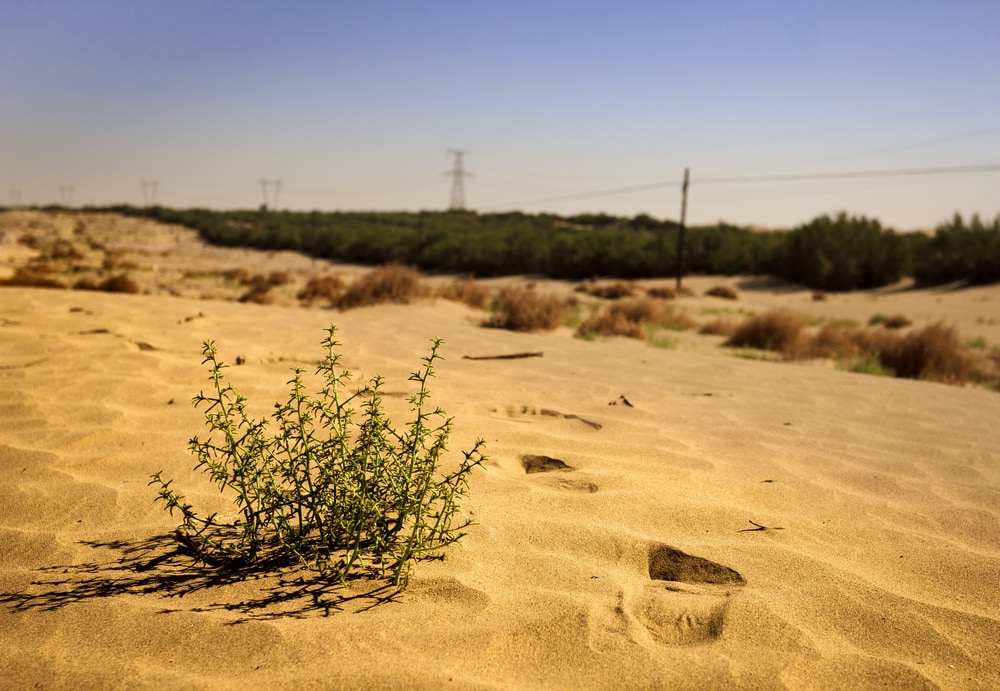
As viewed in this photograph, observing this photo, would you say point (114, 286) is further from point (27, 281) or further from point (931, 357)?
point (931, 357)

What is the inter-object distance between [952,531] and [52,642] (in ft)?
9.53

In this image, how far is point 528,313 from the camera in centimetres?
973

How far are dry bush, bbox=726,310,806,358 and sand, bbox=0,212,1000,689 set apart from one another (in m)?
5.22

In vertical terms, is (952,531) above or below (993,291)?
below

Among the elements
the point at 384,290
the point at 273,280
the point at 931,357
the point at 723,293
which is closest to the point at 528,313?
the point at 384,290

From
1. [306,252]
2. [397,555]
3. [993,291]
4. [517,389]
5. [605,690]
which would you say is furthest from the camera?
[306,252]

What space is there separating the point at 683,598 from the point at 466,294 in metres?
11.0

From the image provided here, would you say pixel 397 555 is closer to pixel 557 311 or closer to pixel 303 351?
pixel 303 351

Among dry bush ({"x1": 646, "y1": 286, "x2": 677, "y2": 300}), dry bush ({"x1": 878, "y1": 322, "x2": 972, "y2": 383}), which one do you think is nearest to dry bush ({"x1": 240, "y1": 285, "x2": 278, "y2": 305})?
dry bush ({"x1": 878, "y1": 322, "x2": 972, "y2": 383})

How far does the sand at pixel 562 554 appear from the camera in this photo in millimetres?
1764

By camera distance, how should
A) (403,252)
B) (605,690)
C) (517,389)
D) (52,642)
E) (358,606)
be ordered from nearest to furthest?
(605,690) → (52,642) → (358,606) → (517,389) → (403,252)

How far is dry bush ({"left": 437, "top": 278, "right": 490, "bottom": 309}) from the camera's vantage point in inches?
502

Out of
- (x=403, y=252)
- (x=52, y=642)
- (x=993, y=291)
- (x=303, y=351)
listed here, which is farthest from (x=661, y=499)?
(x=403, y=252)

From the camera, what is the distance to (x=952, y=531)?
8.75 feet
